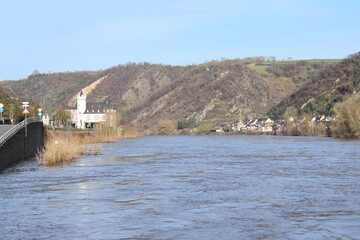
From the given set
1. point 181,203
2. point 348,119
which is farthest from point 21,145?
point 348,119

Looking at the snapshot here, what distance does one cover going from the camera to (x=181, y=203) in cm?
2650

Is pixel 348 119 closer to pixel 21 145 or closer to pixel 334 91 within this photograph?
pixel 21 145

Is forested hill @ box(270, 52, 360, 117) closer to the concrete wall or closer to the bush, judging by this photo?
the bush

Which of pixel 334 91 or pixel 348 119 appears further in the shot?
pixel 334 91

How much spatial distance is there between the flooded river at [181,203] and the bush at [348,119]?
220ft

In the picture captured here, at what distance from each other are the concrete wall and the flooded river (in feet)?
10.4

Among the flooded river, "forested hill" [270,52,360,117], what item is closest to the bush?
"forested hill" [270,52,360,117]

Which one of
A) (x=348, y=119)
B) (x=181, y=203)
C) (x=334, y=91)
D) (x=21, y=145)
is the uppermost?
(x=334, y=91)

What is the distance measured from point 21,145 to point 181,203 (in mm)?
33341

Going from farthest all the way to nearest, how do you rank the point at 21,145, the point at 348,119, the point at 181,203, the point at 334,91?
1. the point at 334,91
2. the point at 348,119
3. the point at 21,145
4. the point at 181,203

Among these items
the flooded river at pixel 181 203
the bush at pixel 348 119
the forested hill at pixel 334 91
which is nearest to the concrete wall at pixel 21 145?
the flooded river at pixel 181 203

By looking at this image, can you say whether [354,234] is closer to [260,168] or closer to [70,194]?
[70,194]

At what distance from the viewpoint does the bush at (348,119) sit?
108m

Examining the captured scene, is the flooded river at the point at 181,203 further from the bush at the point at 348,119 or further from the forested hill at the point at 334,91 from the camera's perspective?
the forested hill at the point at 334,91
